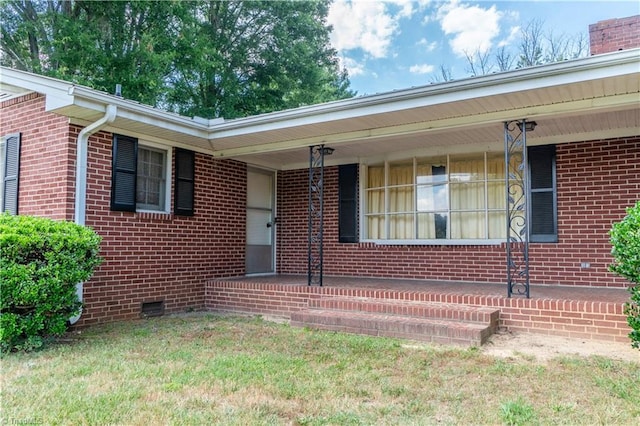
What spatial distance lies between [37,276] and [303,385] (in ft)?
9.46

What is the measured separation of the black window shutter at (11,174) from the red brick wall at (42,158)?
77 mm

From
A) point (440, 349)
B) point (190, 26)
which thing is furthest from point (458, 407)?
point (190, 26)

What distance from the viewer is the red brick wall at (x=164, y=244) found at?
587 cm

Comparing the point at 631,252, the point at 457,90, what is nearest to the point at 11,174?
the point at 457,90

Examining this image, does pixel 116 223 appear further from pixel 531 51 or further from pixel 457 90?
pixel 531 51

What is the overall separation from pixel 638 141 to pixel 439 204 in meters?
2.88

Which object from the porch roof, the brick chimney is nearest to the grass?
the porch roof

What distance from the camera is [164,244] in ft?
22.1

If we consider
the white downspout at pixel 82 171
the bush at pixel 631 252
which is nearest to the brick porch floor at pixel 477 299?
the bush at pixel 631 252

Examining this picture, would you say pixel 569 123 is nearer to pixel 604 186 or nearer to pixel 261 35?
pixel 604 186

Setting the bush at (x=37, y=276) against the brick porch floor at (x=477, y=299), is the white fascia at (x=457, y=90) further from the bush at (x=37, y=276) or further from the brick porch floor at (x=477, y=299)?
the bush at (x=37, y=276)

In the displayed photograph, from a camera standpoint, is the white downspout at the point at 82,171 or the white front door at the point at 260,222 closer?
the white downspout at the point at 82,171

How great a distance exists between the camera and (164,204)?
6879 mm

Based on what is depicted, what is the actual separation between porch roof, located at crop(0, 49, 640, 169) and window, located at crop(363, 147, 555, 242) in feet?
1.20
